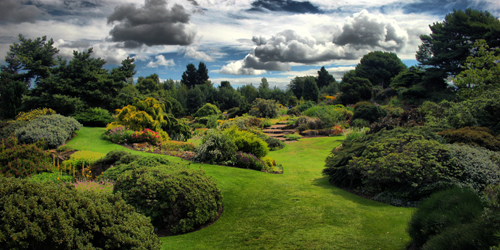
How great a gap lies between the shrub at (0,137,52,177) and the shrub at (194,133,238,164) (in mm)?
4496

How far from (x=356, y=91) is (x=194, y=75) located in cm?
5118

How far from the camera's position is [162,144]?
13.0 m

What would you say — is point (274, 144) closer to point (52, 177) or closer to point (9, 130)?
point (52, 177)

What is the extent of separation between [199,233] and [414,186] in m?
4.46

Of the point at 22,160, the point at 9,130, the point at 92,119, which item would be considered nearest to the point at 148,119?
the point at 92,119

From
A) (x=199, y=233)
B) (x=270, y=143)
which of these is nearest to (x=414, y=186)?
(x=199, y=233)

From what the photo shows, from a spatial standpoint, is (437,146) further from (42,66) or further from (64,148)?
(42,66)

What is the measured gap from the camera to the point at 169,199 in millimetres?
4727

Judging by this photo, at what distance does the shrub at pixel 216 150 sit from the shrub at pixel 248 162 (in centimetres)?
25

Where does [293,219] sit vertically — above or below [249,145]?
below

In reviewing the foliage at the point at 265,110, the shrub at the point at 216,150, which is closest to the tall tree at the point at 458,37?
the foliage at the point at 265,110

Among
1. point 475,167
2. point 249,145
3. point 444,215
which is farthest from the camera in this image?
point 249,145

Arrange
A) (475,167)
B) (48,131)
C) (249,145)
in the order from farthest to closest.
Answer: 1. (48,131)
2. (249,145)
3. (475,167)

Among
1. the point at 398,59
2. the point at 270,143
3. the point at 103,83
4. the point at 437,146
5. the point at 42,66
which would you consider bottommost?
the point at 270,143
